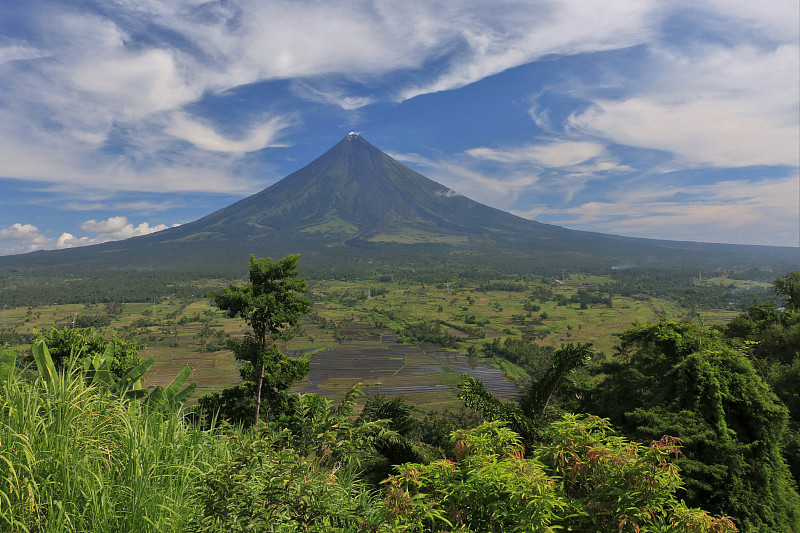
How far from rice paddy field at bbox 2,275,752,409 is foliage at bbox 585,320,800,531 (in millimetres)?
21140

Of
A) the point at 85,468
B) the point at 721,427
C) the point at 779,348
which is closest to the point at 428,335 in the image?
the point at 779,348

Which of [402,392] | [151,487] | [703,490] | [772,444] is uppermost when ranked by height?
[151,487]

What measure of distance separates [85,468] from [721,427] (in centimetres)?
923

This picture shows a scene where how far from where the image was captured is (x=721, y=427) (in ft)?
23.4

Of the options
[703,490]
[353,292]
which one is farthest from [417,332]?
[703,490]

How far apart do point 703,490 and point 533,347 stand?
183ft

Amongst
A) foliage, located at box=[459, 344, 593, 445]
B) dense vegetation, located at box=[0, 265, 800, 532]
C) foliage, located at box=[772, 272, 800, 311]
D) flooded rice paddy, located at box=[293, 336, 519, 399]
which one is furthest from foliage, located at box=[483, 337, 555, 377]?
dense vegetation, located at box=[0, 265, 800, 532]

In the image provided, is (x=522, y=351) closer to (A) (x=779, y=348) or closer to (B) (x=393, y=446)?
(A) (x=779, y=348)

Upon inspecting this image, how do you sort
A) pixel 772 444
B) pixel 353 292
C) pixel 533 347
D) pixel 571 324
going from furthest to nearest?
pixel 353 292 < pixel 571 324 < pixel 533 347 < pixel 772 444

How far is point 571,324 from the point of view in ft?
247

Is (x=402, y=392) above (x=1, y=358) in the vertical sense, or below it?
below

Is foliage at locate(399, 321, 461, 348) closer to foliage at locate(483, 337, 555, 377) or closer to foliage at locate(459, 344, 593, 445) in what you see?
Answer: foliage at locate(483, 337, 555, 377)

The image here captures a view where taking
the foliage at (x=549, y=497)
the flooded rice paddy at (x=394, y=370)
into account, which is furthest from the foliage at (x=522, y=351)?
the foliage at (x=549, y=497)

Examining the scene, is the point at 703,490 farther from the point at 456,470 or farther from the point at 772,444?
the point at 456,470
